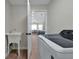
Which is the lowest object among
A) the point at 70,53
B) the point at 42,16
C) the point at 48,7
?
the point at 70,53

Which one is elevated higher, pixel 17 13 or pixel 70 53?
pixel 17 13

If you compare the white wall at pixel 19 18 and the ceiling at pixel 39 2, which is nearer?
the ceiling at pixel 39 2

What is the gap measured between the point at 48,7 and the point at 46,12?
8.3 inches

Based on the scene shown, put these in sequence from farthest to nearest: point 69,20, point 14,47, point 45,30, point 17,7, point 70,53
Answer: point 17,7 → point 14,47 → point 45,30 → point 69,20 → point 70,53

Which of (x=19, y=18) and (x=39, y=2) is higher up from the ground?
(x=39, y=2)

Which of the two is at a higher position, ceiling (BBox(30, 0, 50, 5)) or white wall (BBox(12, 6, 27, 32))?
ceiling (BBox(30, 0, 50, 5))

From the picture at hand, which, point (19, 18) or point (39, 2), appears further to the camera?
point (19, 18)

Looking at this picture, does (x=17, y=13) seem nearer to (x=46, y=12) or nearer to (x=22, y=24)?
(x=22, y=24)

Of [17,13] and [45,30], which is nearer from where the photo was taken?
[45,30]

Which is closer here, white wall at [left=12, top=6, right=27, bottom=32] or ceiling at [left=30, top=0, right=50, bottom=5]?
ceiling at [left=30, top=0, right=50, bottom=5]

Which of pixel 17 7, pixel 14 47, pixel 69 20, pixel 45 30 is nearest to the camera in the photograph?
pixel 69 20

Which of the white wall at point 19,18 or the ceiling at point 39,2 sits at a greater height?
the ceiling at point 39,2
